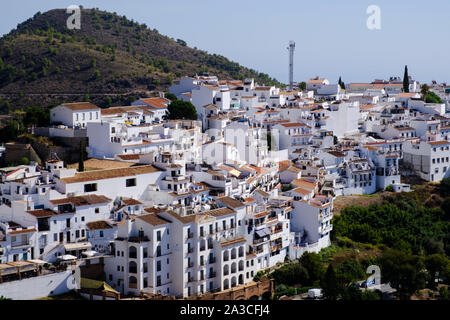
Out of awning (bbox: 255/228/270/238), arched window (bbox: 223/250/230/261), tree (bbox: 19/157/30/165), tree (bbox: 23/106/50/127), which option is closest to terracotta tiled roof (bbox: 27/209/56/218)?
arched window (bbox: 223/250/230/261)

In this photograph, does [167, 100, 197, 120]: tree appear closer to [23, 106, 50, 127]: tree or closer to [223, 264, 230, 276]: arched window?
[23, 106, 50, 127]: tree

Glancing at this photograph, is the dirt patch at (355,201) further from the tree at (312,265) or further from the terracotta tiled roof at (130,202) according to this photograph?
the terracotta tiled roof at (130,202)

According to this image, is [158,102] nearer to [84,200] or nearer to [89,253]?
[84,200]

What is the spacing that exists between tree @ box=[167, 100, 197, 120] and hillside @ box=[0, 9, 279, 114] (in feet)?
47.9

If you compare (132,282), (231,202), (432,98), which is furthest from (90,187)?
(432,98)

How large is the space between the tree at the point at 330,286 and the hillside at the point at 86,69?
3119cm

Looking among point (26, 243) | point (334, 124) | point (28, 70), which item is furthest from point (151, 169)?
point (28, 70)

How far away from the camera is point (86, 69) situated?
61.7 metres

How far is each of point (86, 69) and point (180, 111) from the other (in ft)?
72.2

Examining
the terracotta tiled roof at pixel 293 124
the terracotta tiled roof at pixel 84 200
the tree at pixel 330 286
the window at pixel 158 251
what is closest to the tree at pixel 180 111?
the terracotta tiled roof at pixel 293 124

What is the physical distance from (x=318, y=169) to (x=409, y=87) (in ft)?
83.3

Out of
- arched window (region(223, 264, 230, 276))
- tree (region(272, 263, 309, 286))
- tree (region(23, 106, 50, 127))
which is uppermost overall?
tree (region(23, 106, 50, 127))

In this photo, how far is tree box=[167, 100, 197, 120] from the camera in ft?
137

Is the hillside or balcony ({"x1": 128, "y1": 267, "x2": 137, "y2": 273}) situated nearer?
balcony ({"x1": 128, "y1": 267, "x2": 137, "y2": 273})
